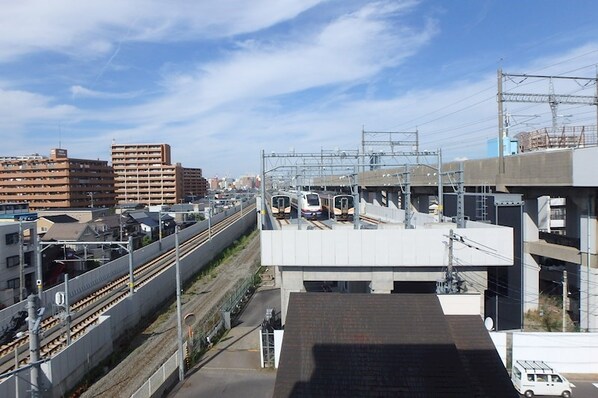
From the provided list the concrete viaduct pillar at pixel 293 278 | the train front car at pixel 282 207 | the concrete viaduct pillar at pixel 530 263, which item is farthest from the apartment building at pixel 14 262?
the concrete viaduct pillar at pixel 530 263

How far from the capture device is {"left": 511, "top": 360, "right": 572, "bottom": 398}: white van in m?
10.2

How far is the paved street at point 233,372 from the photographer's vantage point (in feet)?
34.4

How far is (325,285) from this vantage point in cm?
1947

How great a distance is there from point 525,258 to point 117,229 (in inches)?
971

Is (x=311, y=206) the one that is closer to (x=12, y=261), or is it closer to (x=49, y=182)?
(x=12, y=261)

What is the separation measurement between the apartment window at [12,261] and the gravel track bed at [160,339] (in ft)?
23.6

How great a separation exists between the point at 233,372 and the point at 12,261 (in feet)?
44.1

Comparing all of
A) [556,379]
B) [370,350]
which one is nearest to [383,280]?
[556,379]

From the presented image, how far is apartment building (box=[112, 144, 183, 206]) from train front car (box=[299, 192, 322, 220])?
168 feet

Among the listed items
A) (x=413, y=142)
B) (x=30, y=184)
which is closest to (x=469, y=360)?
(x=413, y=142)

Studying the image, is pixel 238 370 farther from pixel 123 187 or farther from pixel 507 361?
pixel 123 187

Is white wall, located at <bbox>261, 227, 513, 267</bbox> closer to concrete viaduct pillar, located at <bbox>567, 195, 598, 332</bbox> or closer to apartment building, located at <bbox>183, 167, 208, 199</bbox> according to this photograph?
concrete viaduct pillar, located at <bbox>567, 195, 598, 332</bbox>

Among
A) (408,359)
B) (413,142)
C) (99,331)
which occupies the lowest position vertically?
(99,331)

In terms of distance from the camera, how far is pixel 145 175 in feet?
234
